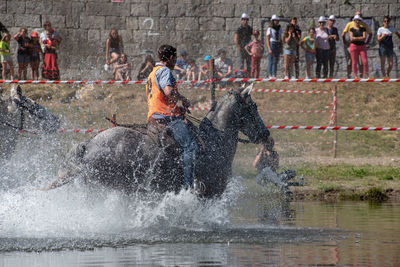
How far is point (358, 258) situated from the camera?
28.5 feet

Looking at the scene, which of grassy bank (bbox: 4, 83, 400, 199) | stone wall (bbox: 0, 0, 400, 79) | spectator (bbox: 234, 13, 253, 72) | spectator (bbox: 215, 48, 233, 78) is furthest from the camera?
stone wall (bbox: 0, 0, 400, 79)

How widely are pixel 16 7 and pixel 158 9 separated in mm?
4634

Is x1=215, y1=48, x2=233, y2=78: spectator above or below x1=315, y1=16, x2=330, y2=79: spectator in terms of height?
below

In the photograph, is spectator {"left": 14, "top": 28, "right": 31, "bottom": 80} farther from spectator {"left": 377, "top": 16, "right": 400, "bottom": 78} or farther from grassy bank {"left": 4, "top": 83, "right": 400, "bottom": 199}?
spectator {"left": 377, "top": 16, "right": 400, "bottom": 78}

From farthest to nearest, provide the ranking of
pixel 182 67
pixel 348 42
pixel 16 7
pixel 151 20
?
pixel 151 20, pixel 16 7, pixel 348 42, pixel 182 67

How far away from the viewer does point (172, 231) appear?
1058 centimetres

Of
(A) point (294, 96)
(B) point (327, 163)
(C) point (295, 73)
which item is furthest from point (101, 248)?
(C) point (295, 73)

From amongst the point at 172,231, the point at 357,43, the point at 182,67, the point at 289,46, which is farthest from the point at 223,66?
the point at 172,231

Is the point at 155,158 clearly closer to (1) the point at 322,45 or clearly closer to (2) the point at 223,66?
(2) the point at 223,66

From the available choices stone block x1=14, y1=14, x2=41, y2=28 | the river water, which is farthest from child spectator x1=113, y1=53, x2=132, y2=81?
the river water

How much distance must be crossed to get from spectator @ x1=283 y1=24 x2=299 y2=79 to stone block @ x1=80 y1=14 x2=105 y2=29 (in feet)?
22.4

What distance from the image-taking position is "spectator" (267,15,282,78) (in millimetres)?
24297

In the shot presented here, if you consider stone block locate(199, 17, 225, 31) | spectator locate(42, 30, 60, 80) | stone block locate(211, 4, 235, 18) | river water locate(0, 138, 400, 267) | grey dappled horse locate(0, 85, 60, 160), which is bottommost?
river water locate(0, 138, 400, 267)

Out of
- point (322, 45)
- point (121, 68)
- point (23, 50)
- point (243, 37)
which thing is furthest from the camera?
point (243, 37)
